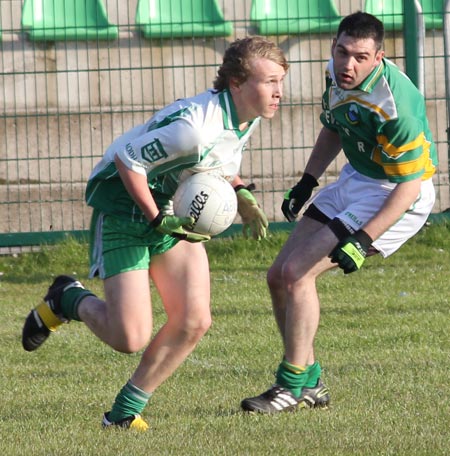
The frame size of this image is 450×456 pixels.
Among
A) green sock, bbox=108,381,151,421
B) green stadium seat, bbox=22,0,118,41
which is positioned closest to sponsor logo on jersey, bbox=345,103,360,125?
green sock, bbox=108,381,151,421

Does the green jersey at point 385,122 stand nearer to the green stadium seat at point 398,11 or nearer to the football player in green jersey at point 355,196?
the football player in green jersey at point 355,196

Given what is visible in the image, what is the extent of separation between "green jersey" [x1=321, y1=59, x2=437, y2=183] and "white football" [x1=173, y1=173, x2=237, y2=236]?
86cm

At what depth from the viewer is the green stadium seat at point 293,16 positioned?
12.1 m

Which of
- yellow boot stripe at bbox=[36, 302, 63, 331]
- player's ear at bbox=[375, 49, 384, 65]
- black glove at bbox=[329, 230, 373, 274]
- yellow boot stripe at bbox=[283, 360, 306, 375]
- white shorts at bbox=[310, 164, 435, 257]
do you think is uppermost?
player's ear at bbox=[375, 49, 384, 65]

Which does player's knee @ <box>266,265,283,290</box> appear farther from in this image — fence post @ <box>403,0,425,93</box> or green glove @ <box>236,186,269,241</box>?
fence post @ <box>403,0,425,93</box>

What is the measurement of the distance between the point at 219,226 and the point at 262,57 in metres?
0.77

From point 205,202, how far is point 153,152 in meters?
0.32

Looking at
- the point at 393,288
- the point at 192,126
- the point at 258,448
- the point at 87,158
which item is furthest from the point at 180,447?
the point at 87,158

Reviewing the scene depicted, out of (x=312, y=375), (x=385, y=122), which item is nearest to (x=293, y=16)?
(x=385, y=122)

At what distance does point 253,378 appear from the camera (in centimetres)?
651

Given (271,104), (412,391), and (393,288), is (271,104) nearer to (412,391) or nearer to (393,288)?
(412,391)

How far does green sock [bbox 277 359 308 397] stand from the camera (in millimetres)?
5707

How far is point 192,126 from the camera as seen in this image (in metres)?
A: 4.99

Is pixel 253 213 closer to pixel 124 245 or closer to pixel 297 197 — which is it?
pixel 124 245
